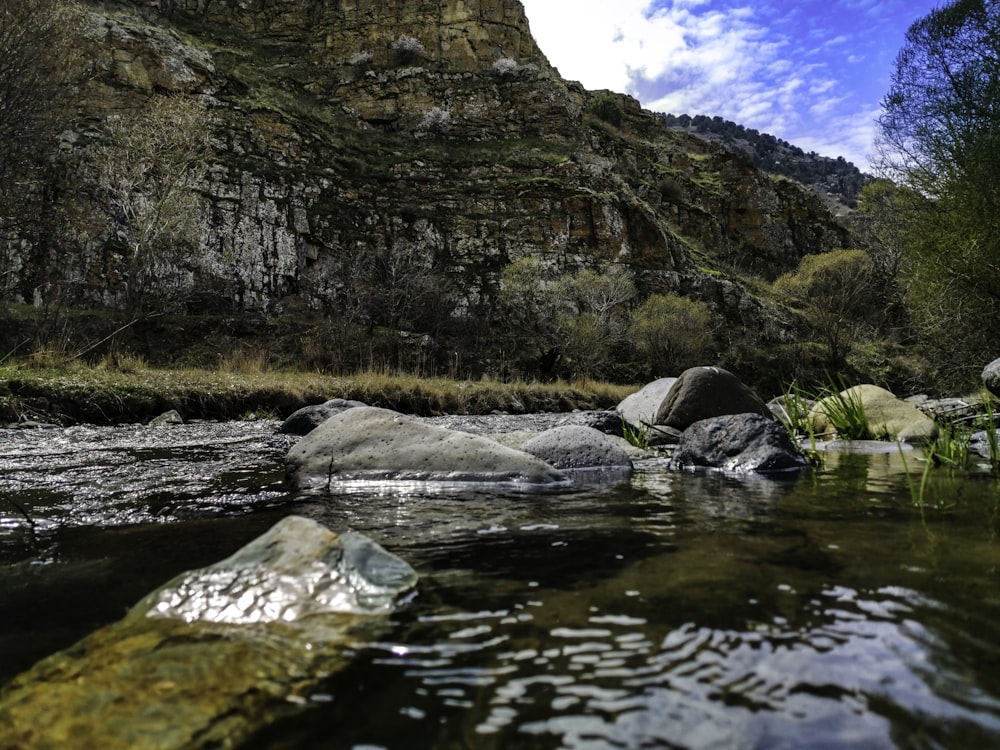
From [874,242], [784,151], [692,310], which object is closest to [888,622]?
[692,310]

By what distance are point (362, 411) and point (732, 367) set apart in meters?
37.1

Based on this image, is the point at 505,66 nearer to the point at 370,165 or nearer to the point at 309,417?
the point at 370,165

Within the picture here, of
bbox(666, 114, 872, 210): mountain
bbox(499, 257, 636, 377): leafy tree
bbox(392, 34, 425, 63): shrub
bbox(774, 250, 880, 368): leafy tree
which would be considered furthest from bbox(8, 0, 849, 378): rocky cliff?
bbox(666, 114, 872, 210): mountain

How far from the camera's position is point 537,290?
37000 mm

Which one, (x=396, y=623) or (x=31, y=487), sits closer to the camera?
(x=396, y=623)

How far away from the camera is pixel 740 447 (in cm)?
616

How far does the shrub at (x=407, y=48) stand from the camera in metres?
54.5

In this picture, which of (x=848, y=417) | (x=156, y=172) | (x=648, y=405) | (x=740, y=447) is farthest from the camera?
(x=156, y=172)

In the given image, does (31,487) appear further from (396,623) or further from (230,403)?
(230,403)

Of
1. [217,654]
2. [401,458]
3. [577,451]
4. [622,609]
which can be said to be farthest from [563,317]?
[217,654]

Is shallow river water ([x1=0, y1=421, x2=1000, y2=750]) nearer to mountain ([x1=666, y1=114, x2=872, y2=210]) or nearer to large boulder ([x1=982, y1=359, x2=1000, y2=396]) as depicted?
large boulder ([x1=982, y1=359, x2=1000, y2=396])

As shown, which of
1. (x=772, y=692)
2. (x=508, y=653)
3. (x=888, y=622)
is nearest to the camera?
(x=772, y=692)

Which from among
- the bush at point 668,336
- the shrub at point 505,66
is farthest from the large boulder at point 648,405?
the shrub at point 505,66

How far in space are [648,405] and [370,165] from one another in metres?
39.6
